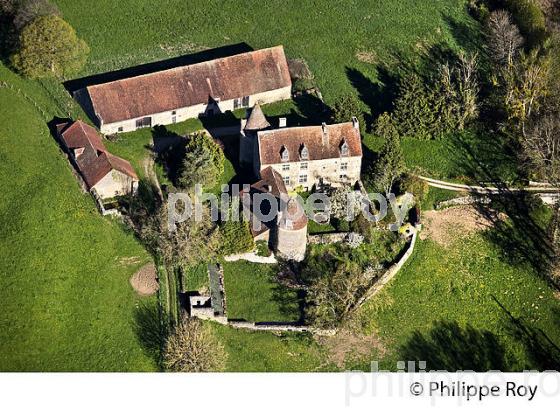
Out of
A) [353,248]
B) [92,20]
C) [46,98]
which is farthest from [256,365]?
[92,20]

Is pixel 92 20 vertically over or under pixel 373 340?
over

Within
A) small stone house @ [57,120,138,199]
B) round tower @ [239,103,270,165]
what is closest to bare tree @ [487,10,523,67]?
round tower @ [239,103,270,165]

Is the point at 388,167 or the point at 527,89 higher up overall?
the point at 527,89

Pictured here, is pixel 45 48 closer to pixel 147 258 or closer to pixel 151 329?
pixel 147 258

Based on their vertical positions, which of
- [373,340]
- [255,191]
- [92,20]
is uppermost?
[92,20]

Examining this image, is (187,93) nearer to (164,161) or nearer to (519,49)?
(164,161)

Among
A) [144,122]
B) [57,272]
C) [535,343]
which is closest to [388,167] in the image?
[535,343]

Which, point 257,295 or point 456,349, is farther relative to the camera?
point 257,295

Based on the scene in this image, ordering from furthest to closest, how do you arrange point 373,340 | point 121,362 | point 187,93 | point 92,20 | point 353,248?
point 92,20
point 187,93
point 353,248
point 373,340
point 121,362
